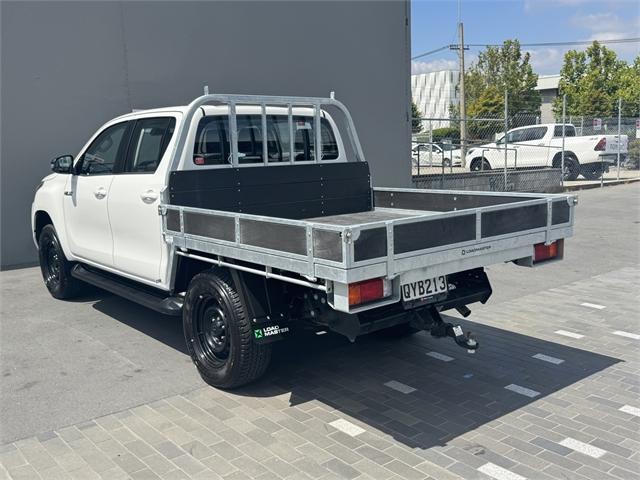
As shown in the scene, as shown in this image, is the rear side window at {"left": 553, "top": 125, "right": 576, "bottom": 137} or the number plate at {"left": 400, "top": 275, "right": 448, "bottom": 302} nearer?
the number plate at {"left": 400, "top": 275, "right": 448, "bottom": 302}

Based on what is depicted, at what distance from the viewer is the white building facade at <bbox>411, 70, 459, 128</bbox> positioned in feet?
173

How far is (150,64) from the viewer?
1036 centimetres

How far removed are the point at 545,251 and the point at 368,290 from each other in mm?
1860

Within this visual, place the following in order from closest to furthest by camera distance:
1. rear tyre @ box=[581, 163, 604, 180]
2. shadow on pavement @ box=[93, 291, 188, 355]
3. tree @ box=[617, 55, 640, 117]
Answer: shadow on pavement @ box=[93, 291, 188, 355]
rear tyre @ box=[581, 163, 604, 180]
tree @ box=[617, 55, 640, 117]

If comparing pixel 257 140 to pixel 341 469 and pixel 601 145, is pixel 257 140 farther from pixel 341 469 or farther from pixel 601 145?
pixel 601 145

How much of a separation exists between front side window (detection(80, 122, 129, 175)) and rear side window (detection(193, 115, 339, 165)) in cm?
126

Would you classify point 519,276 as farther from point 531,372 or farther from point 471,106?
point 471,106

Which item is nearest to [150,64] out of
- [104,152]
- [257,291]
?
[104,152]

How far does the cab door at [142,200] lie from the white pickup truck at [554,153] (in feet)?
54.3

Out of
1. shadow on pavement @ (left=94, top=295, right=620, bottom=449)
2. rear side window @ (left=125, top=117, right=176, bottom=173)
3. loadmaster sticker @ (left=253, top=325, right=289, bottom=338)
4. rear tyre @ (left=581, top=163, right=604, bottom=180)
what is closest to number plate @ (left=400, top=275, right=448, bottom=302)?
shadow on pavement @ (left=94, top=295, right=620, bottom=449)

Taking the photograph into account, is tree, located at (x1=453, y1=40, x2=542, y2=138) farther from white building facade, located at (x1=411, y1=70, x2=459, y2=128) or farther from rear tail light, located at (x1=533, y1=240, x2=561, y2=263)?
rear tail light, located at (x1=533, y1=240, x2=561, y2=263)

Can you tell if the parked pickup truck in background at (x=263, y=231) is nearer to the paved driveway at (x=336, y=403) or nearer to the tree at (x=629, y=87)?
the paved driveway at (x=336, y=403)

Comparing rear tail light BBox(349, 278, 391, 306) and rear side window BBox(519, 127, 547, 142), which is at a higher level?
rear side window BBox(519, 127, 547, 142)

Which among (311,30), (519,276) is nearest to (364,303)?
(519,276)
